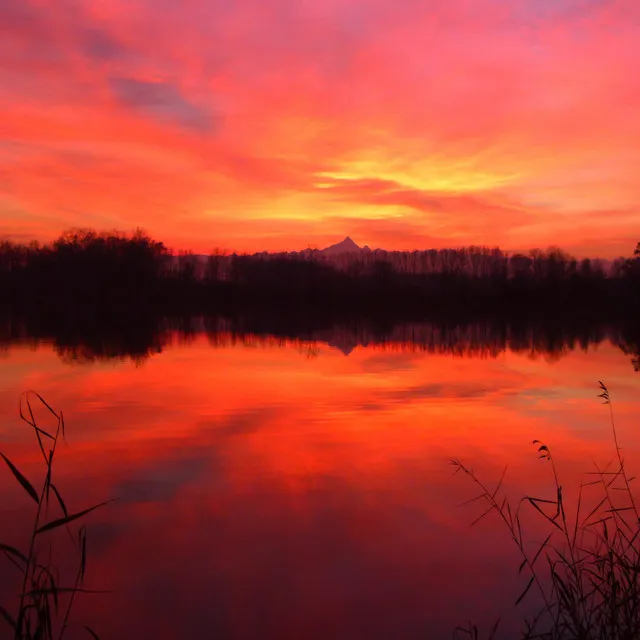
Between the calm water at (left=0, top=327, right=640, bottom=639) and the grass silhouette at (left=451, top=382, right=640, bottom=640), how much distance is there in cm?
22

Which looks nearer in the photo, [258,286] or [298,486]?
[298,486]

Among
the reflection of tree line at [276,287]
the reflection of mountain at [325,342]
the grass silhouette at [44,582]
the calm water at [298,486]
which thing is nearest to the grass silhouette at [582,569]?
the calm water at [298,486]

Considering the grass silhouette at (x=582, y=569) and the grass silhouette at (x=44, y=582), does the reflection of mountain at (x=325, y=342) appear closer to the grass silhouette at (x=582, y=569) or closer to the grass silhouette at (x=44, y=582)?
the grass silhouette at (x=44, y=582)

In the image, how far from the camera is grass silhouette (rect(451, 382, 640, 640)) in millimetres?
3570

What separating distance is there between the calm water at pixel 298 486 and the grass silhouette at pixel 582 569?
0.72 feet

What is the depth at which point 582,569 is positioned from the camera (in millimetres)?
4047

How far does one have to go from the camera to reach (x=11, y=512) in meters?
5.99

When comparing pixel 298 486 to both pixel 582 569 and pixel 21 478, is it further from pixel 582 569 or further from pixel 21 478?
pixel 21 478

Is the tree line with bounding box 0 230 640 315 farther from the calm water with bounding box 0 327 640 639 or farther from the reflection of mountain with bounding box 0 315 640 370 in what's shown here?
the calm water with bounding box 0 327 640 639

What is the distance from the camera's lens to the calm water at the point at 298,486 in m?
4.48

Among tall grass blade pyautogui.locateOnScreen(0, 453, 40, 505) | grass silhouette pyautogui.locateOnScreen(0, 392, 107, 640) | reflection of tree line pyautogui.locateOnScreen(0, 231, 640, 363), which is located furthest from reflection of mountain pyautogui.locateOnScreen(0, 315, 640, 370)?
reflection of tree line pyautogui.locateOnScreen(0, 231, 640, 363)

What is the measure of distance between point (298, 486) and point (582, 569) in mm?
3514

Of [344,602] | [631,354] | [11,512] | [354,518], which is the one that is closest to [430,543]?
[354,518]

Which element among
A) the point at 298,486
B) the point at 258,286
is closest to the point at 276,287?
the point at 258,286
